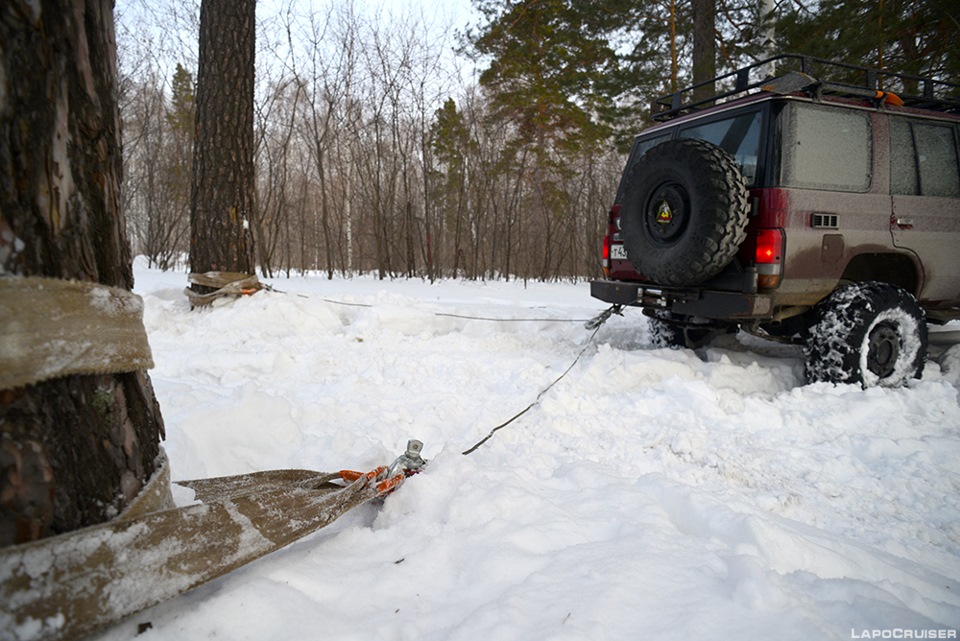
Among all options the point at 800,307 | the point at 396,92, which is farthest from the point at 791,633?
the point at 396,92

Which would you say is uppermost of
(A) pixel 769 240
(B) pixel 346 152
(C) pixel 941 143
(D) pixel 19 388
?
(B) pixel 346 152

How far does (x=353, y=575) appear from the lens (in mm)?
1431

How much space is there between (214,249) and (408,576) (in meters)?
5.85

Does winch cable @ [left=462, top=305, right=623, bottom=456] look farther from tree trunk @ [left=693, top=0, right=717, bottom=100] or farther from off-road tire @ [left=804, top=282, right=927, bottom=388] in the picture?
tree trunk @ [left=693, top=0, right=717, bottom=100]

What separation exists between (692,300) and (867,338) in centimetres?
126

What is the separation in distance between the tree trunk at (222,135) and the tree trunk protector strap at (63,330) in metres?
5.46

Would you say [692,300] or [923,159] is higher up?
[923,159]

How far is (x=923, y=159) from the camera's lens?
4.23 m

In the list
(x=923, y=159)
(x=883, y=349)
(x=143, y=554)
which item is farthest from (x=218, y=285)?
(x=923, y=159)

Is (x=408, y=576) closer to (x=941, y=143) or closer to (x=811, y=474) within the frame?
(x=811, y=474)

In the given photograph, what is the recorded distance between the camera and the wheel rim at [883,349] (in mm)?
3863

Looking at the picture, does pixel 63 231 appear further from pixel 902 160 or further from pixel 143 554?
pixel 902 160

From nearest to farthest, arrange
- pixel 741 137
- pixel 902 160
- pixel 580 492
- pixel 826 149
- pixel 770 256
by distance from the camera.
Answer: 1. pixel 580 492
2. pixel 770 256
3. pixel 826 149
4. pixel 741 137
5. pixel 902 160

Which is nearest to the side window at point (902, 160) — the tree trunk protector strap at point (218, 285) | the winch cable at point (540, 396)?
the winch cable at point (540, 396)
